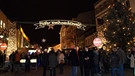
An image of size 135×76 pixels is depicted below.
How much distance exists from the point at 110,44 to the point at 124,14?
369 centimetres

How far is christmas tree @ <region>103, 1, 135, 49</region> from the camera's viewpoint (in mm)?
26719

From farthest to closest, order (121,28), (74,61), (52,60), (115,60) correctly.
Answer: (121,28), (52,60), (74,61), (115,60)

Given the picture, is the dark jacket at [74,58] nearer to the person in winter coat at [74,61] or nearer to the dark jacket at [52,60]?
the person in winter coat at [74,61]

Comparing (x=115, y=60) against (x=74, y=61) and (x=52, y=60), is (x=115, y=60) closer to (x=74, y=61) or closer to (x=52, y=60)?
(x=74, y=61)

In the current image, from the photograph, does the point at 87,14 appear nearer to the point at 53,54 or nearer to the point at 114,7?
the point at 114,7

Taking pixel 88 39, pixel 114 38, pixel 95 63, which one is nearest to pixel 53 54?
pixel 95 63

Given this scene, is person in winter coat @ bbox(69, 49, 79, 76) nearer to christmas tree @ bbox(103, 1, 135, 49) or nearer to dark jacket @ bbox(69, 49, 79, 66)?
dark jacket @ bbox(69, 49, 79, 66)

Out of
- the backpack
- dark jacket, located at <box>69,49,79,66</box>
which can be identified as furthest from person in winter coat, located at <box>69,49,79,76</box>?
the backpack

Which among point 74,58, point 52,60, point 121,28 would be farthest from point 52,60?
point 121,28

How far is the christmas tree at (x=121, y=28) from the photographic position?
26719 mm

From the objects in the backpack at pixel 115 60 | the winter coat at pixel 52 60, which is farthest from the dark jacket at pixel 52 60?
the backpack at pixel 115 60

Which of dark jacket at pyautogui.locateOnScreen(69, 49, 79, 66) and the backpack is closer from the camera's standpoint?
the backpack

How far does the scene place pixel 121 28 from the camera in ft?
88.1

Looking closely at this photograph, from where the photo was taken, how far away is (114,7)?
90.9 feet
